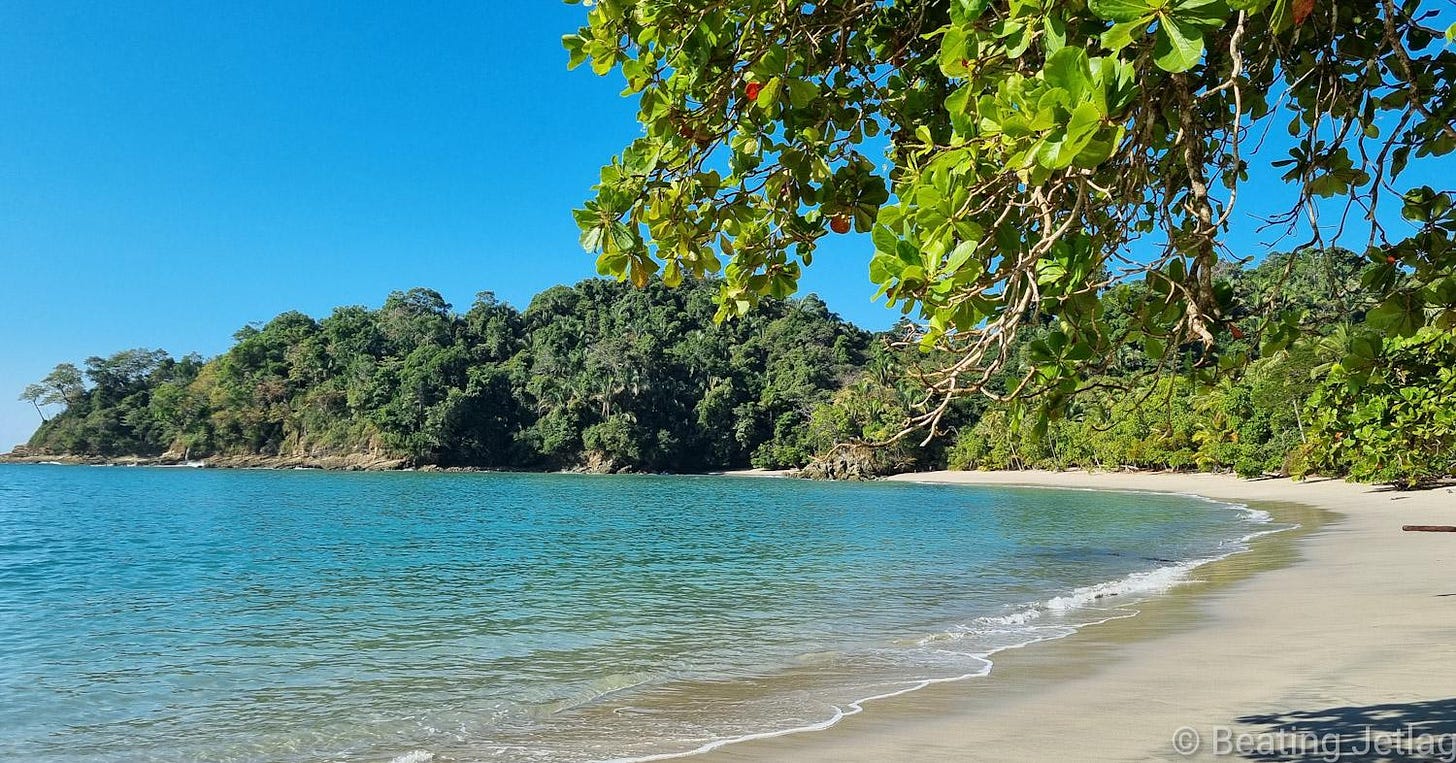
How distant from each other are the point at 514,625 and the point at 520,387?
233 feet

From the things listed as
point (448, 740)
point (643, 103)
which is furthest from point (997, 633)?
point (643, 103)

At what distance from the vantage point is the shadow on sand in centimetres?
428

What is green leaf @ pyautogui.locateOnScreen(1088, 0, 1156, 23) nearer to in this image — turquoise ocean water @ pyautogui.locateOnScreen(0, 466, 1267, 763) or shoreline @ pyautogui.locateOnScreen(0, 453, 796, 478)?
turquoise ocean water @ pyautogui.locateOnScreen(0, 466, 1267, 763)

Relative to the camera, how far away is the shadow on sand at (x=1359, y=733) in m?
4.28

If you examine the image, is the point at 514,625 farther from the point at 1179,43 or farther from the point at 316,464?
the point at 316,464

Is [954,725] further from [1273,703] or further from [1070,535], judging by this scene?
[1070,535]

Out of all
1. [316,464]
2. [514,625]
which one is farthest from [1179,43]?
[316,464]

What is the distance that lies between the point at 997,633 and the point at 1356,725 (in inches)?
167

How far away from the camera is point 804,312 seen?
85.0m

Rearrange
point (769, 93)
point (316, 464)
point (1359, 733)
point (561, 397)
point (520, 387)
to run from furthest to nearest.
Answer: point (316, 464)
point (520, 387)
point (561, 397)
point (1359, 733)
point (769, 93)

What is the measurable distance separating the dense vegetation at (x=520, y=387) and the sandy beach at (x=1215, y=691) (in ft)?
200

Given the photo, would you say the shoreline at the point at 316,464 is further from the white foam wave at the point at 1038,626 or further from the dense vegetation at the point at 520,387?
the white foam wave at the point at 1038,626

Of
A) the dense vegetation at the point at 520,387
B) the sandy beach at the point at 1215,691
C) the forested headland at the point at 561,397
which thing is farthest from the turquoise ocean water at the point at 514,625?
the dense vegetation at the point at 520,387

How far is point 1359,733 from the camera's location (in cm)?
466
